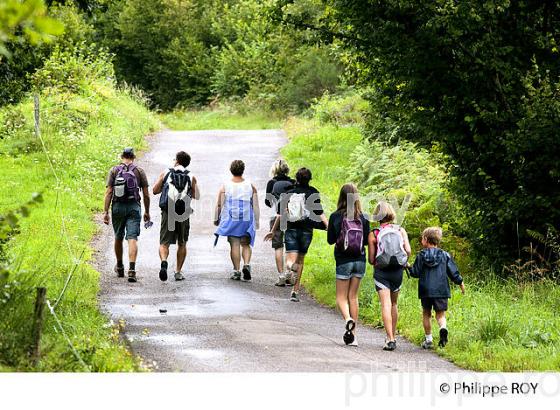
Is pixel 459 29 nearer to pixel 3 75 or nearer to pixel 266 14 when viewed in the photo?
pixel 266 14

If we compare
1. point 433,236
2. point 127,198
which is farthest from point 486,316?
point 127,198

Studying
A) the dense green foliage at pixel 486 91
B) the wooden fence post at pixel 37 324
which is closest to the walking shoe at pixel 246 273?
the dense green foliage at pixel 486 91

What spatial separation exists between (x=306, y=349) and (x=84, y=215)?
395 inches

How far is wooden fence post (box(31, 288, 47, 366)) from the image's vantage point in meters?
8.07

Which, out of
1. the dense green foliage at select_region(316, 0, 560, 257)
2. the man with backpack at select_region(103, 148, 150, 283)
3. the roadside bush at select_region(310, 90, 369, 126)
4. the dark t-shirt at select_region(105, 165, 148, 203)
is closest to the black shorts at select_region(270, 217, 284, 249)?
the man with backpack at select_region(103, 148, 150, 283)

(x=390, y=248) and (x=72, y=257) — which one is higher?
(x=390, y=248)

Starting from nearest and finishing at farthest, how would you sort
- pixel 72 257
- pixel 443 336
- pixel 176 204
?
pixel 443 336 < pixel 176 204 < pixel 72 257

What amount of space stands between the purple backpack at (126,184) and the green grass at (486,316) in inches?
118

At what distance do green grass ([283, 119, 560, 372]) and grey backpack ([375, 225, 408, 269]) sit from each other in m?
1.08

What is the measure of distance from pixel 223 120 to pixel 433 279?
99.3ft

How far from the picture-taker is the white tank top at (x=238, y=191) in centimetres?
1483

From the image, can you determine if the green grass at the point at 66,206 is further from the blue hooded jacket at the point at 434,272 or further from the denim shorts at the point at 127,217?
the blue hooded jacket at the point at 434,272

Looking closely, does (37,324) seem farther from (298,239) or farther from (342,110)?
(342,110)

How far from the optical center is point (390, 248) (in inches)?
426
